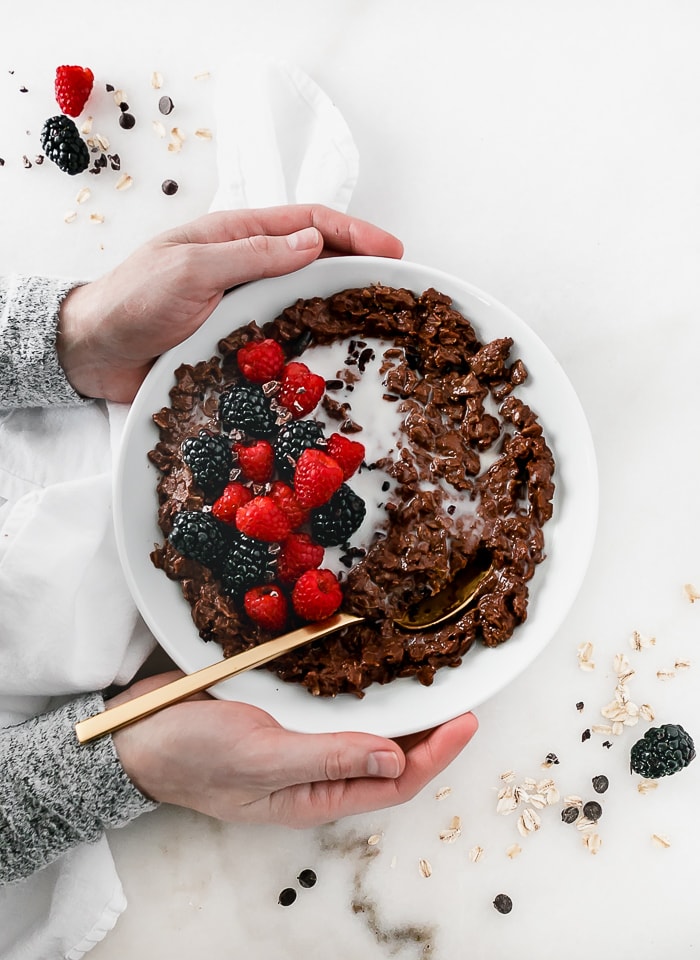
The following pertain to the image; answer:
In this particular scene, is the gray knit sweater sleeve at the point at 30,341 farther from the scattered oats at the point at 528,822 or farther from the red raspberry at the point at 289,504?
the scattered oats at the point at 528,822

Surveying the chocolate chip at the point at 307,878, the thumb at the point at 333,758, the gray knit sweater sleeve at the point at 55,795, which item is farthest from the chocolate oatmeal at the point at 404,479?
the chocolate chip at the point at 307,878

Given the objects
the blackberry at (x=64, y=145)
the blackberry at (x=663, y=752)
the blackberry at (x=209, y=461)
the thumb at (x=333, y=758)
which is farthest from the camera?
the blackberry at (x=64, y=145)

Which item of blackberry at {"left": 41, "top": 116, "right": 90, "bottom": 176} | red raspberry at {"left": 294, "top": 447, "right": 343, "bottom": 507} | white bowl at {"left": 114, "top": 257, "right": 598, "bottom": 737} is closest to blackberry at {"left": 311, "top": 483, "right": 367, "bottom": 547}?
red raspberry at {"left": 294, "top": 447, "right": 343, "bottom": 507}

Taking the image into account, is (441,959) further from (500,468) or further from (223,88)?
(223,88)

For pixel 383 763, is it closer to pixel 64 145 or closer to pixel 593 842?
pixel 593 842

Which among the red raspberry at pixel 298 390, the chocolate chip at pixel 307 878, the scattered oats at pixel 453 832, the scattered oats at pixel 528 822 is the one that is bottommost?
the chocolate chip at pixel 307 878

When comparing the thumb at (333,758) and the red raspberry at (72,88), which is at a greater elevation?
the red raspberry at (72,88)

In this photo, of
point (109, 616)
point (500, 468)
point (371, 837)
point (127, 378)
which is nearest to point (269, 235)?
point (127, 378)
